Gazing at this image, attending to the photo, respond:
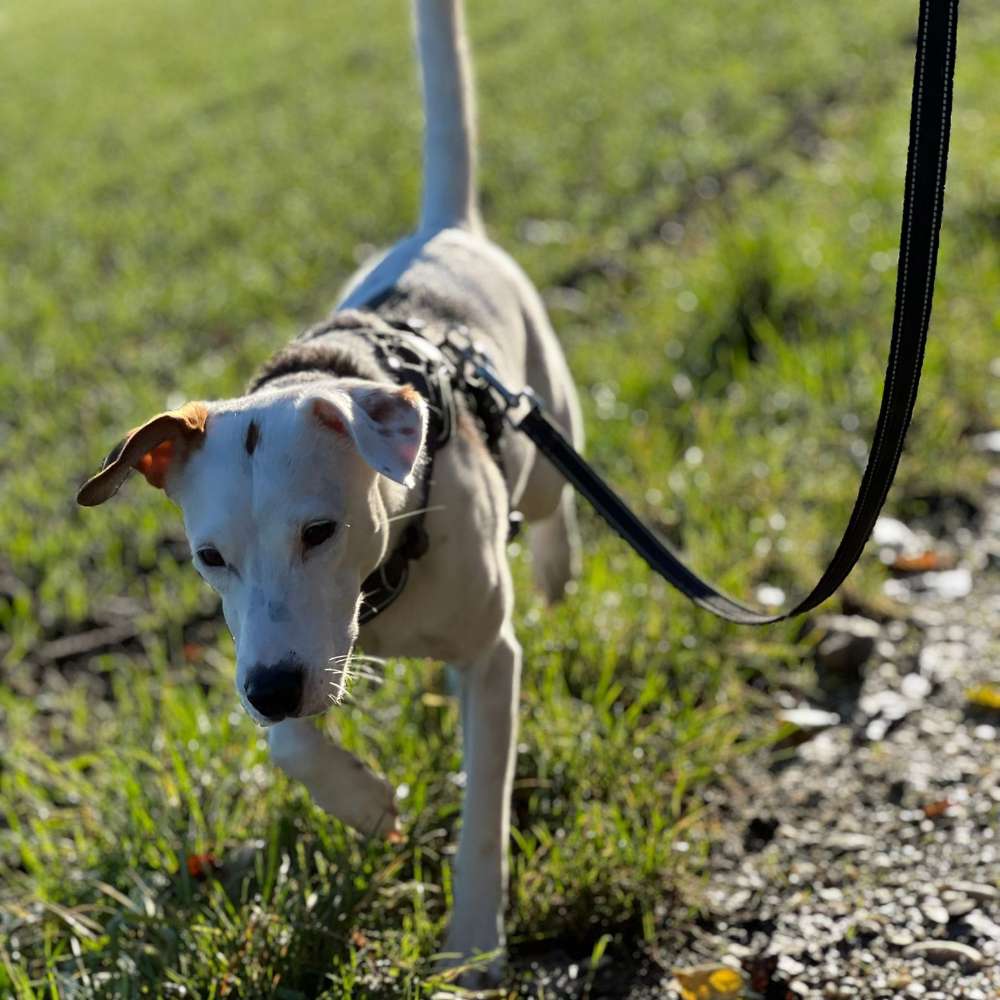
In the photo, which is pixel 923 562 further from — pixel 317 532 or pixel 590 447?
pixel 317 532

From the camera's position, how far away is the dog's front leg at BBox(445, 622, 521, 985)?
2.90 metres

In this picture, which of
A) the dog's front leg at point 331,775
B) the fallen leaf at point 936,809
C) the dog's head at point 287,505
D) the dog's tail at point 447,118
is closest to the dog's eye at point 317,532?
the dog's head at point 287,505

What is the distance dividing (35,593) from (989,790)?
3370 millimetres

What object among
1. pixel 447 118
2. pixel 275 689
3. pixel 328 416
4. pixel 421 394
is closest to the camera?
A: pixel 275 689

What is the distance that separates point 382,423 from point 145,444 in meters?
0.43

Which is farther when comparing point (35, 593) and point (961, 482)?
point (35, 593)

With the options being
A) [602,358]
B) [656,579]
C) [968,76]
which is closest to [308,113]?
[968,76]

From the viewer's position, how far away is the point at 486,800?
298cm

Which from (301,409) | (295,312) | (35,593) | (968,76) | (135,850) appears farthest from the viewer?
(968,76)

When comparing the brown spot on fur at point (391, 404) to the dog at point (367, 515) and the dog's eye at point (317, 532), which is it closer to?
the dog at point (367, 515)

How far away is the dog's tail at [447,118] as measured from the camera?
4.08m

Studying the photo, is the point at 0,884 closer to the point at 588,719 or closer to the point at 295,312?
the point at 588,719

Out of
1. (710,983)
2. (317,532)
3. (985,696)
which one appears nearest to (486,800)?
(710,983)

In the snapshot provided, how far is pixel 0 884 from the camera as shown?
3.56 metres
